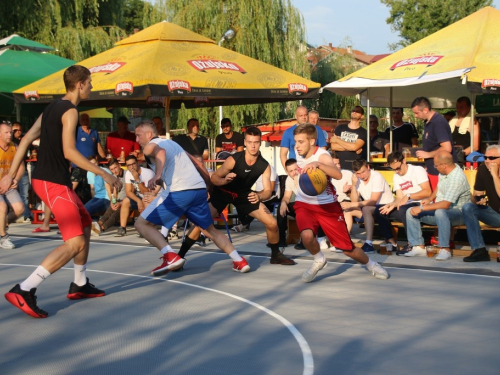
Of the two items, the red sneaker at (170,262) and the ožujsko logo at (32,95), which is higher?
the ožujsko logo at (32,95)

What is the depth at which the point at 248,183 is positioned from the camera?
421 inches

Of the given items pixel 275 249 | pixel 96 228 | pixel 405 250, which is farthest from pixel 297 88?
pixel 275 249

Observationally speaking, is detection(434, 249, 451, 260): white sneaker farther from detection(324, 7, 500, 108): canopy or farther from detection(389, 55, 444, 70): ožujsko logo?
detection(389, 55, 444, 70): ožujsko logo

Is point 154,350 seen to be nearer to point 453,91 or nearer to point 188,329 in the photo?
point 188,329

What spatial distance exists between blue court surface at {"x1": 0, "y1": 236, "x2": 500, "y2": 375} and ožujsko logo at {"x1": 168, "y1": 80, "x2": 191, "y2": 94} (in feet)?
14.8

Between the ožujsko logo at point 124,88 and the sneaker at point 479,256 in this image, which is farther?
the ožujsko logo at point 124,88

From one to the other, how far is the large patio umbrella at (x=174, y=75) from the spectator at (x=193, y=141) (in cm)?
71

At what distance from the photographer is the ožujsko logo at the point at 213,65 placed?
1526 centimetres

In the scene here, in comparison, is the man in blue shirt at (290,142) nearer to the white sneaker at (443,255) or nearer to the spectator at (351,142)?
the spectator at (351,142)

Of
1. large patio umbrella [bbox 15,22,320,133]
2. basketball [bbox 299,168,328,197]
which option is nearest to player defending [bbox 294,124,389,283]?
basketball [bbox 299,168,328,197]

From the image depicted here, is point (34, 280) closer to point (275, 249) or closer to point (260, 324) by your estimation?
point (260, 324)

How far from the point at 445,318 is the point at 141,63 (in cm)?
925

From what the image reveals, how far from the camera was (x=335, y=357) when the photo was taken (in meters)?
6.00

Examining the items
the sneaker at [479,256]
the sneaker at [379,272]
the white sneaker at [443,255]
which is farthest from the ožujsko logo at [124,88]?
the sneaker at [479,256]
